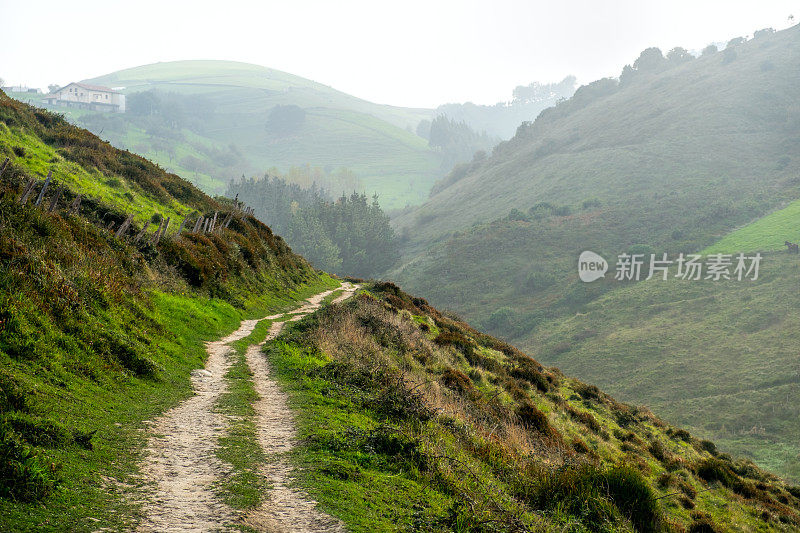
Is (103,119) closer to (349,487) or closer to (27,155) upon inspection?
(27,155)

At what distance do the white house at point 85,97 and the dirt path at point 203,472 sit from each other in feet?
702

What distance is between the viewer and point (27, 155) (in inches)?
1045

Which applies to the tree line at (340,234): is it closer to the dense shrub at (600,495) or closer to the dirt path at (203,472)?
the dirt path at (203,472)

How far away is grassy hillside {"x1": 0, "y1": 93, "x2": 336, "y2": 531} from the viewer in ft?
18.5

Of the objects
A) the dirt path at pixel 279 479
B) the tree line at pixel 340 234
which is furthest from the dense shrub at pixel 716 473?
the tree line at pixel 340 234

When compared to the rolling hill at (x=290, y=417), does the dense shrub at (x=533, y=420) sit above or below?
below

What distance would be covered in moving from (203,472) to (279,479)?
1.11m

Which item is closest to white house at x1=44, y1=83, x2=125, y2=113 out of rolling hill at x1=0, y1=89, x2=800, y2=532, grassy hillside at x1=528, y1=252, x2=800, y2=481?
rolling hill at x1=0, y1=89, x2=800, y2=532

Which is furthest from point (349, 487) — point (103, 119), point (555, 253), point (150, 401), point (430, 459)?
point (103, 119)

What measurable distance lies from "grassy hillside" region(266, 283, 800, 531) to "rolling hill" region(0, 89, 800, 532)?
0.18 feet

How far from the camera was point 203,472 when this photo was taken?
7.15m

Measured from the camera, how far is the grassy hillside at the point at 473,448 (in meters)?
7.53

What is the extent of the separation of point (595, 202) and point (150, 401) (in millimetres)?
114493

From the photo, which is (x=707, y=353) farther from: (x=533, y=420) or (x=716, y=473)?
(x=533, y=420)
